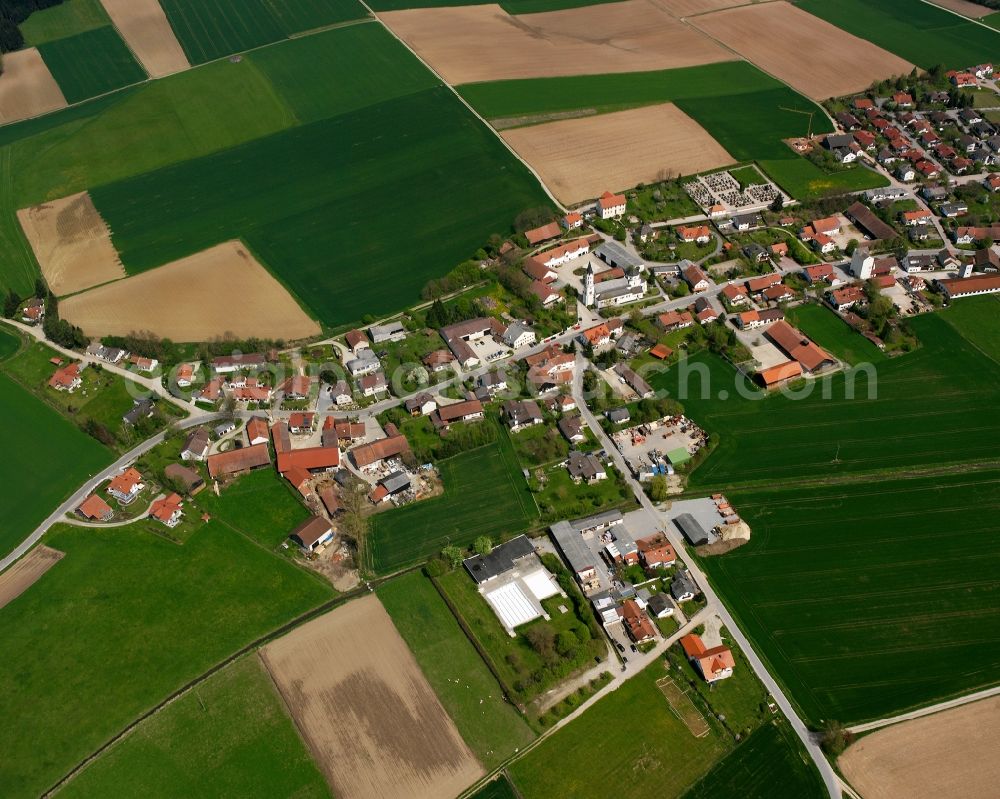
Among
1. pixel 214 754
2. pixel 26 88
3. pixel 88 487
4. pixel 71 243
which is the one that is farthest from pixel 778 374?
pixel 26 88

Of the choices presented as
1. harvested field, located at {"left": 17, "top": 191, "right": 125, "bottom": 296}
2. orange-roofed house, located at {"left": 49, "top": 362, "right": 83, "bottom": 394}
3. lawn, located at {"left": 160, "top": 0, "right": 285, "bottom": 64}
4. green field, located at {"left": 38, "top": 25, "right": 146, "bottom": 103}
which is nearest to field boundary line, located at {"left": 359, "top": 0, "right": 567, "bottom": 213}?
lawn, located at {"left": 160, "top": 0, "right": 285, "bottom": 64}

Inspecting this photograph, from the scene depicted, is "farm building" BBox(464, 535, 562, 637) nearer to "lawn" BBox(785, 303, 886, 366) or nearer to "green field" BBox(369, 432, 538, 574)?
"green field" BBox(369, 432, 538, 574)

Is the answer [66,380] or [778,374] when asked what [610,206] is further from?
[66,380]

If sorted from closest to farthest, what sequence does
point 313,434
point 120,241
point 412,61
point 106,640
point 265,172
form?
point 106,640
point 313,434
point 120,241
point 265,172
point 412,61

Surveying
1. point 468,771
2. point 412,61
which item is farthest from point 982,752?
point 412,61

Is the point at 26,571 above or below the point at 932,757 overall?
below

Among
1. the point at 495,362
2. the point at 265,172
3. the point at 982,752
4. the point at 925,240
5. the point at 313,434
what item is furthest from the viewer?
the point at 265,172

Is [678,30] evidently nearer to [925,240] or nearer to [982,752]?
[925,240]
